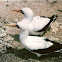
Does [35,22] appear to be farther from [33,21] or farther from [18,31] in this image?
[18,31]

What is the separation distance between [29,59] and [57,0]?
3669 millimetres

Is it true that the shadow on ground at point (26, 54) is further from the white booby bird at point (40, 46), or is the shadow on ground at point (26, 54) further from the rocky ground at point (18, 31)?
the white booby bird at point (40, 46)

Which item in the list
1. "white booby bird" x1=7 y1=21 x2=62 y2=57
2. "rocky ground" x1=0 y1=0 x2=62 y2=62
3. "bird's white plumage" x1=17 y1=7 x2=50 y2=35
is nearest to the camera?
"white booby bird" x1=7 y1=21 x2=62 y2=57

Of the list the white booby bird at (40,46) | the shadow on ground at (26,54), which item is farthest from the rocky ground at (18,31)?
the white booby bird at (40,46)

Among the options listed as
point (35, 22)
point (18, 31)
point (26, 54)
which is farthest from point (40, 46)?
point (18, 31)

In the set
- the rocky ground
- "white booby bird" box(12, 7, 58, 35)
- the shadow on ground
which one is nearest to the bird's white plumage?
"white booby bird" box(12, 7, 58, 35)

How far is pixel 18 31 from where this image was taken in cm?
779

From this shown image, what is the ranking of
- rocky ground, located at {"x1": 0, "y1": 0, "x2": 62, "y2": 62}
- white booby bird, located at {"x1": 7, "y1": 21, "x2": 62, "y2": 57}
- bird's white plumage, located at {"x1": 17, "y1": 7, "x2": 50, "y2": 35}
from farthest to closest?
bird's white plumage, located at {"x1": 17, "y1": 7, "x2": 50, "y2": 35}, rocky ground, located at {"x1": 0, "y1": 0, "x2": 62, "y2": 62}, white booby bird, located at {"x1": 7, "y1": 21, "x2": 62, "y2": 57}

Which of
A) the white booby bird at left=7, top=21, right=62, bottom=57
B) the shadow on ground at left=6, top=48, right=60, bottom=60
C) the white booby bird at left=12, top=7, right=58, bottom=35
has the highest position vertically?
the white booby bird at left=12, top=7, right=58, bottom=35

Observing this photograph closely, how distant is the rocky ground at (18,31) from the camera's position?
6520mm

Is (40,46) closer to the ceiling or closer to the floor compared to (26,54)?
closer to the ceiling

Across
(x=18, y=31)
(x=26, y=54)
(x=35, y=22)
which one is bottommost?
(x=26, y=54)

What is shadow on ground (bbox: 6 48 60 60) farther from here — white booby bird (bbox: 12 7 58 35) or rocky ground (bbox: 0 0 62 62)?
white booby bird (bbox: 12 7 58 35)

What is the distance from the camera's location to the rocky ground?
6520 millimetres
